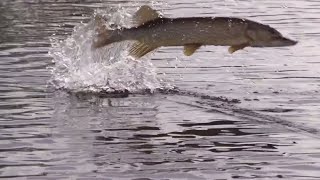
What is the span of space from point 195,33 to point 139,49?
75 centimetres

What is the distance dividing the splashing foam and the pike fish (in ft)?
3.75

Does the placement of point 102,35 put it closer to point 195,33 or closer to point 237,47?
point 195,33

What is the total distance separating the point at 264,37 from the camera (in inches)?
412

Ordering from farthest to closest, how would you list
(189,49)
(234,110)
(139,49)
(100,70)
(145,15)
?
(100,70)
(234,110)
(139,49)
(145,15)
(189,49)

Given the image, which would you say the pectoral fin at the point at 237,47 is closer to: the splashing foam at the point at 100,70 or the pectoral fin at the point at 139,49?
the pectoral fin at the point at 139,49

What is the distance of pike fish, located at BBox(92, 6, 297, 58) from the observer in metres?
10.4

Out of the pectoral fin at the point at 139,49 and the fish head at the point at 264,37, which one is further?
the pectoral fin at the point at 139,49

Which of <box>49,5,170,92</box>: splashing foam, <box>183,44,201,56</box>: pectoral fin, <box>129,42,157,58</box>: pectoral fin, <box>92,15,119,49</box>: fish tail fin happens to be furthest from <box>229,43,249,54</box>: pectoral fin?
<box>49,5,170,92</box>: splashing foam

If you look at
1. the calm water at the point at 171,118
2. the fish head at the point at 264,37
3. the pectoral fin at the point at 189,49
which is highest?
the fish head at the point at 264,37

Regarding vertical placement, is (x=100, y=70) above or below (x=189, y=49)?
below

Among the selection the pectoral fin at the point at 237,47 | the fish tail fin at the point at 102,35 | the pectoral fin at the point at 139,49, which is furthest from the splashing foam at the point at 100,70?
the pectoral fin at the point at 237,47

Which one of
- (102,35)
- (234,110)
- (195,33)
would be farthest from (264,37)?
(102,35)

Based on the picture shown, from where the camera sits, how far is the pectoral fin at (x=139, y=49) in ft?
35.5

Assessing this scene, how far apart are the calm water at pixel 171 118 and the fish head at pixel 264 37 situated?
825 millimetres
